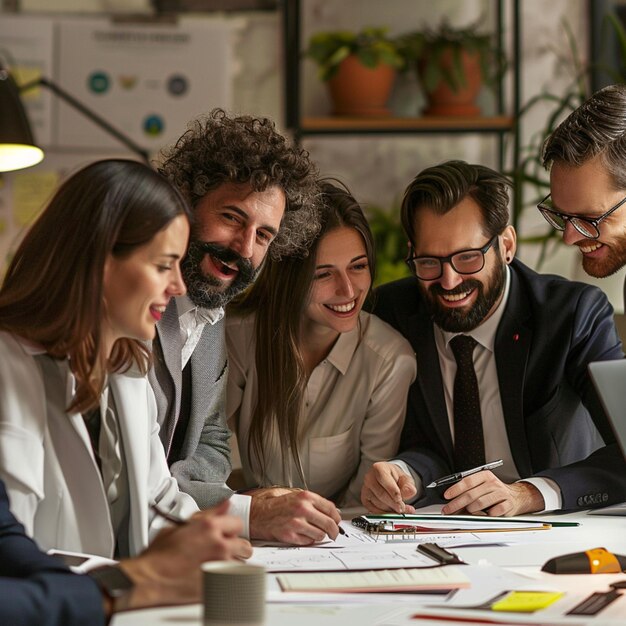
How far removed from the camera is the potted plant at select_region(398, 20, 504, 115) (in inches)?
162

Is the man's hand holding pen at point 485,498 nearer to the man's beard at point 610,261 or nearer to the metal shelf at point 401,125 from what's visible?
the man's beard at point 610,261

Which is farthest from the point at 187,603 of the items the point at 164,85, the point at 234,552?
the point at 164,85

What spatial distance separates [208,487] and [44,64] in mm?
2743

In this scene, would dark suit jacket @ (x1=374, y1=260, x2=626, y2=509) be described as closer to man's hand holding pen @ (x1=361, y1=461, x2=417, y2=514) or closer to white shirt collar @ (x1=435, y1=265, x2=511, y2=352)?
white shirt collar @ (x1=435, y1=265, x2=511, y2=352)

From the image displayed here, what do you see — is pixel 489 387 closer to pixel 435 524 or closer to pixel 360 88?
pixel 435 524

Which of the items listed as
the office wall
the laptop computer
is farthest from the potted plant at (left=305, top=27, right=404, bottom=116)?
the laptop computer

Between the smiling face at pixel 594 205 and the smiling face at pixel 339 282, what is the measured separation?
21.4 inches

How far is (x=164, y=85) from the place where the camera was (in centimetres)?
440

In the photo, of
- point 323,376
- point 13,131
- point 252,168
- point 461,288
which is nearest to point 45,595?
point 252,168

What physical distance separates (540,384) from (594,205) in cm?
49

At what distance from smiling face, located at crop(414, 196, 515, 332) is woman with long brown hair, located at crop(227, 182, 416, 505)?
0.16 m

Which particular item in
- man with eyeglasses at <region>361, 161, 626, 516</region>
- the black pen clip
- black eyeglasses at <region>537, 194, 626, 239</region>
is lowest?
the black pen clip

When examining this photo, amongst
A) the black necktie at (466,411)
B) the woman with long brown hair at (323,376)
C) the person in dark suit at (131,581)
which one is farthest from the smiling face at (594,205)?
the person in dark suit at (131,581)

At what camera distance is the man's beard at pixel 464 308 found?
2.62 m
